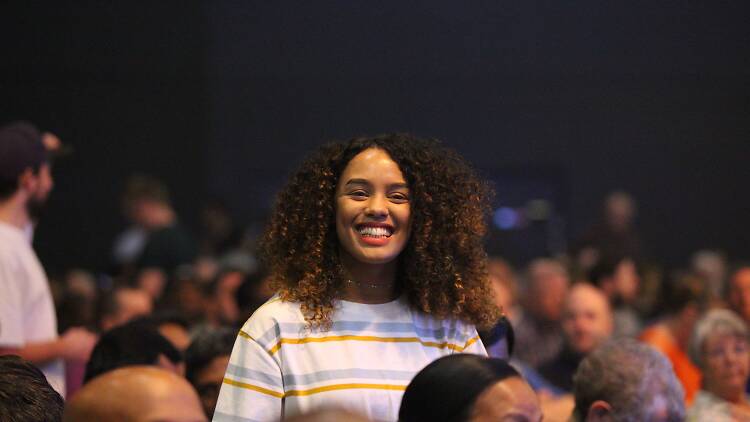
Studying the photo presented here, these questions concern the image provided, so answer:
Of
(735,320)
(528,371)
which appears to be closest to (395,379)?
(735,320)

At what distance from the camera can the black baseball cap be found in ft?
12.2

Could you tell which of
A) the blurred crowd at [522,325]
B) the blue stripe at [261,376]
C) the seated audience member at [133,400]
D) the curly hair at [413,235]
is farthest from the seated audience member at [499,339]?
the seated audience member at [133,400]

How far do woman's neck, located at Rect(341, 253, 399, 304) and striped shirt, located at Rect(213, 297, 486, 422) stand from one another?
42 mm

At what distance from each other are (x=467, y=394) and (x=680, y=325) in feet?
12.5

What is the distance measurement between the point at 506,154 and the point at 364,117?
1.30 m

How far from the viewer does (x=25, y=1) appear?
31.7 feet

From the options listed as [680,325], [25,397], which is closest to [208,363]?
[25,397]

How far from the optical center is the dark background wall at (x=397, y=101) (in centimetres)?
976

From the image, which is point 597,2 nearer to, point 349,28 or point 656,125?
point 656,125

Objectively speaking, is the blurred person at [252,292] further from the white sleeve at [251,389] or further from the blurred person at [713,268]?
the blurred person at [713,268]

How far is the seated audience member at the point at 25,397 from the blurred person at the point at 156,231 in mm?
4752

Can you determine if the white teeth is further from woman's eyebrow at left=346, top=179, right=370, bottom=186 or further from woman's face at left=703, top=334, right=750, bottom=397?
woman's face at left=703, top=334, right=750, bottom=397

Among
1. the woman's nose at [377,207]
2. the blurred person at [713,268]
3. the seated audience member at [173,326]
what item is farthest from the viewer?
the blurred person at [713,268]

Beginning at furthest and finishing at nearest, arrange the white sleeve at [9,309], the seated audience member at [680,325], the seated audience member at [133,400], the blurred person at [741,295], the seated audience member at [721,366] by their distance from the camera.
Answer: the blurred person at [741,295]
the seated audience member at [680,325]
the seated audience member at [721,366]
the white sleeve at [9,309]
the seated audience member at [133,400]
